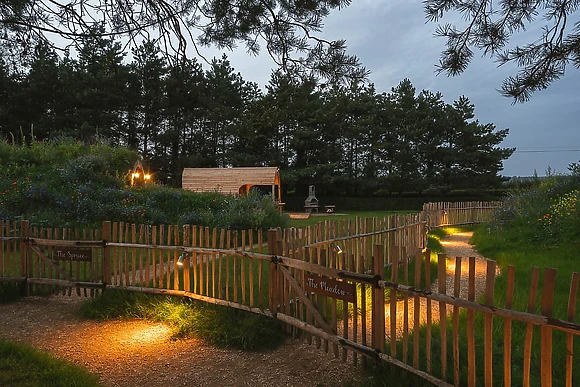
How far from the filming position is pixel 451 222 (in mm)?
17484

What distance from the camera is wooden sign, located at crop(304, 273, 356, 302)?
12.8 feet

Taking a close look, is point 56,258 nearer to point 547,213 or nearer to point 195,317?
point 195,317

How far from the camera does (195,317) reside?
5.30 m

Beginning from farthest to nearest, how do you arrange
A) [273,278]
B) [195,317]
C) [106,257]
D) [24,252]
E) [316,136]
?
[316,136], [24,252], [106,257], [195,317], [273,278]

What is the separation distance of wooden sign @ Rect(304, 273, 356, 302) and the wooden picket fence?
14mm

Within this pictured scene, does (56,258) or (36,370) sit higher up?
(56,258)

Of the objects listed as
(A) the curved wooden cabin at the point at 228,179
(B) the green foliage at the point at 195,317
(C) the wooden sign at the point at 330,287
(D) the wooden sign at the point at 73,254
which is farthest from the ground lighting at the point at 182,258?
(A) the curved wooden cabin at the point at 228,179

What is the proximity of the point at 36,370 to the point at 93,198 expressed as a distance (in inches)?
352

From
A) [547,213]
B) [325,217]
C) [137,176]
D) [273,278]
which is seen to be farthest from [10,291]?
[325,217]

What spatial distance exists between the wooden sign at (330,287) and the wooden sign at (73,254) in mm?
3775

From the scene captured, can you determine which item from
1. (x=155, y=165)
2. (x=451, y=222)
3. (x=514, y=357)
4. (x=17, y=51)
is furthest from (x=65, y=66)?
(x=155, y=165)

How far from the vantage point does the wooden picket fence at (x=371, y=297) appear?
281 centimetres

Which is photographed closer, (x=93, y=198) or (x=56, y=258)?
(x=56, y=258)

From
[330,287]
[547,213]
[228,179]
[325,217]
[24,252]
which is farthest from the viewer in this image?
[325,217]
